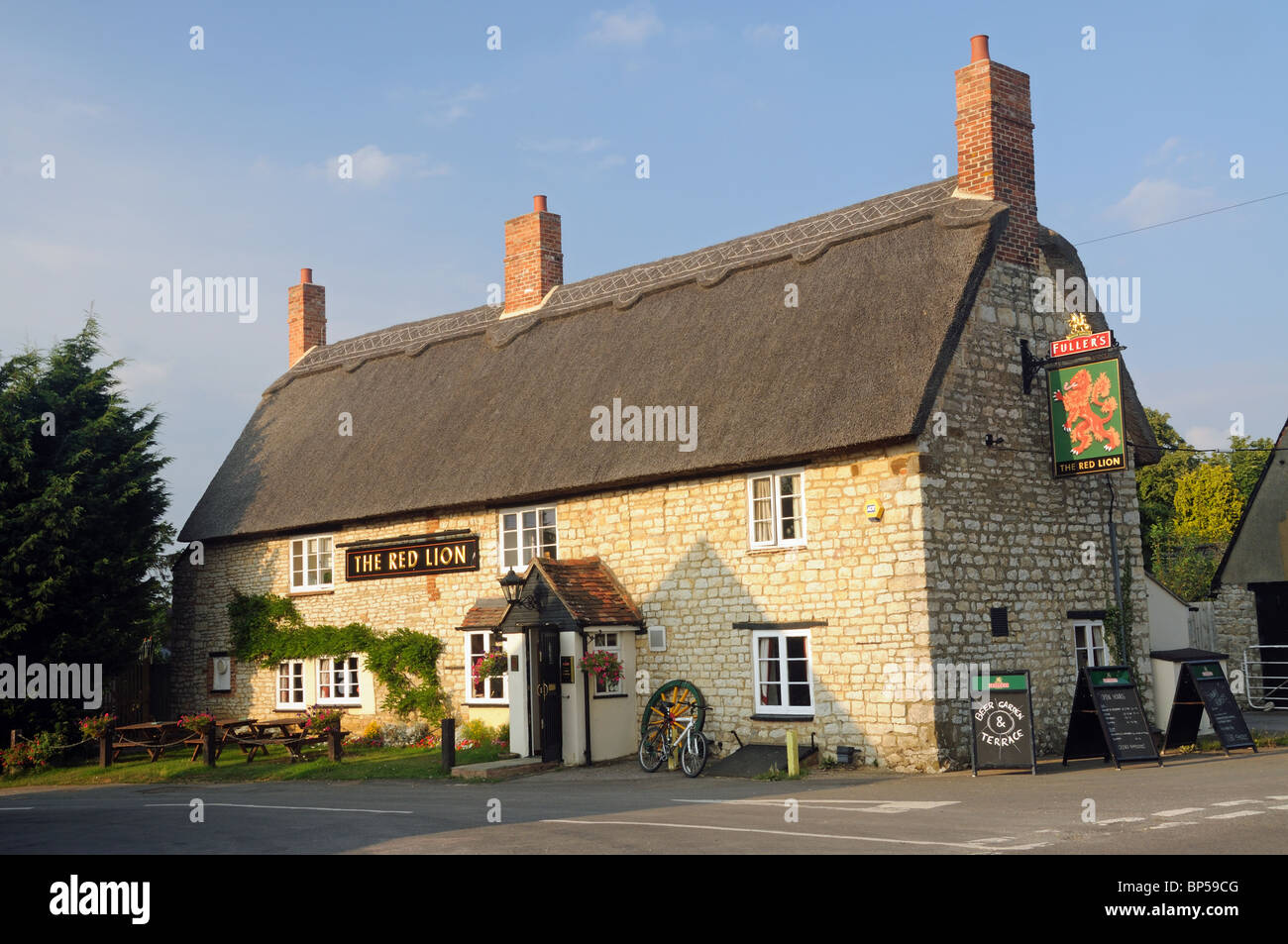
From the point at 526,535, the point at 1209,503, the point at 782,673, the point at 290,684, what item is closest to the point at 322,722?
the point at 290,684

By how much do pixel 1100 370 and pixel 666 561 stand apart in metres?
7.00

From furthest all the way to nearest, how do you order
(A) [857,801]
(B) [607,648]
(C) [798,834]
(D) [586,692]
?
(B) [607,648] → (D) [586,692] → (A) [857,801] → (C) [798,834]

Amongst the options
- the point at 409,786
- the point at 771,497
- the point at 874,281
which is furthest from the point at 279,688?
the point at 874,281

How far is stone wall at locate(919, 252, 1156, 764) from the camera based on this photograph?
16.2 meters

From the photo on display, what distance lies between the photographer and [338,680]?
24.8m

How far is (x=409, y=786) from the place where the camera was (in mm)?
17297

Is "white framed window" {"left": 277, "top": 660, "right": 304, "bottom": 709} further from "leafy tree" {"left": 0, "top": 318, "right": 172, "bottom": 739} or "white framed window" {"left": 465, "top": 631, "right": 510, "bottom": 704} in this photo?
"white framed window" {"left": 465, "top": 631, "right": 510, "bottom": 704}

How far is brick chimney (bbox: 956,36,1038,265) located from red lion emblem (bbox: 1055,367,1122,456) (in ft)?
6.86

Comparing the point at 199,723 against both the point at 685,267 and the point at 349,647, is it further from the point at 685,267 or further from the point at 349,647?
the point at 685,267

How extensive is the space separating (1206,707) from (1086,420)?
13.8 ft

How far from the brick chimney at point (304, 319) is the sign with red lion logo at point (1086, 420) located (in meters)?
20.9

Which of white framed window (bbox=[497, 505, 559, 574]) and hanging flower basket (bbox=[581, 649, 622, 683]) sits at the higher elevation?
white framed window (bbox=[497, 505, 559, 574])

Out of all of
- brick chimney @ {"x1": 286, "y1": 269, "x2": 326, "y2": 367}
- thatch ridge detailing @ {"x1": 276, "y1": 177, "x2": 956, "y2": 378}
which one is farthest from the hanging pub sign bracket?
brick chimney @ {"x1": 286, "y1": 269, "x2": 326, "y2": 367}
